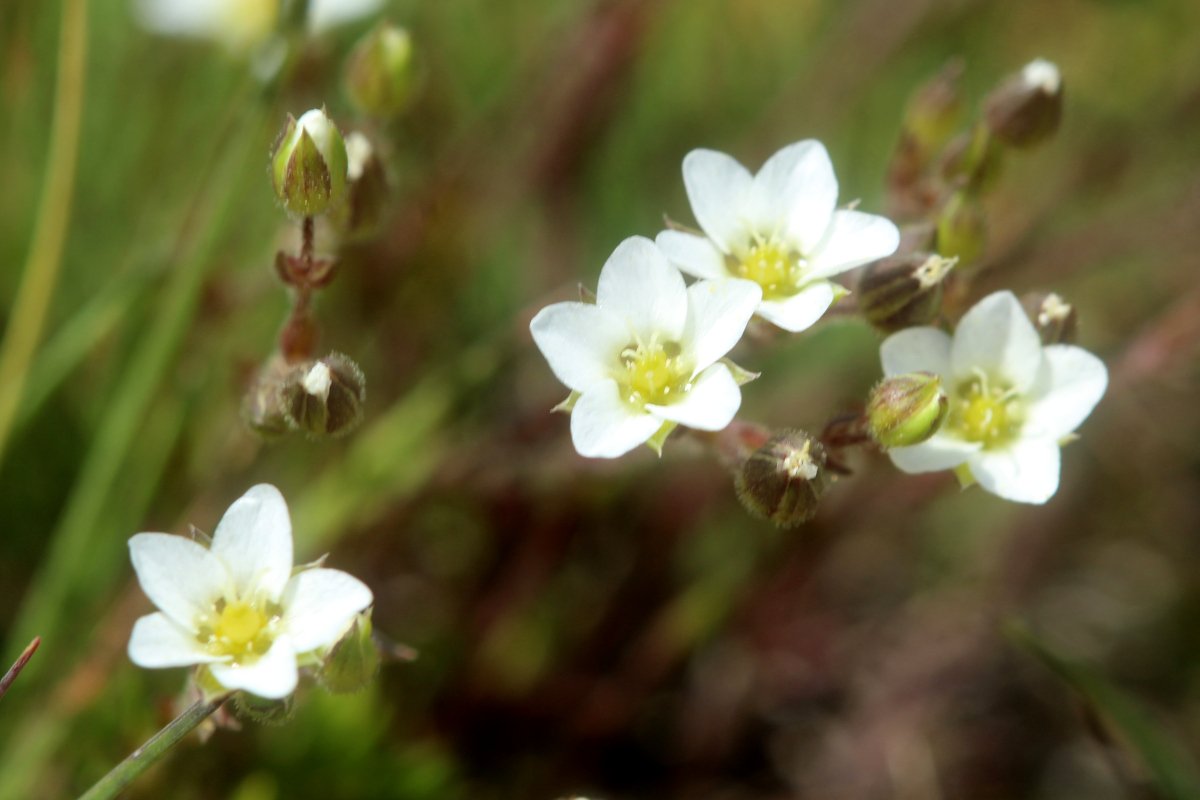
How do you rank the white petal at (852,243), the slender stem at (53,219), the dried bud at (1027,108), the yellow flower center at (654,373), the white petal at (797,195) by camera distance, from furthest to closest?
the slender stem at (53,219) < the dried bud at (1027,108) < the white petal at (797,195) < the yellow flower center at (654,373) < the white petal at (852,243)

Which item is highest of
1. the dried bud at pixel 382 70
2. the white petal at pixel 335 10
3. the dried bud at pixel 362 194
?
the white petal at pixel 335 10

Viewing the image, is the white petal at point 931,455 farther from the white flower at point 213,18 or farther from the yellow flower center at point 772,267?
the white flower at point 213,18

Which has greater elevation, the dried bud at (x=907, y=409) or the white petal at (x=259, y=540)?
the white petal at (x=259, y=540)

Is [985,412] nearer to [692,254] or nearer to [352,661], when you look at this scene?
[692,254]

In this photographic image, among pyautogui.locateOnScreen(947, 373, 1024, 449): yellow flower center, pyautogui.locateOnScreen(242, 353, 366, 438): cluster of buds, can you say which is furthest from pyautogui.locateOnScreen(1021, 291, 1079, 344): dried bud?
pyautogui.locateOnScreen(242, 353, 366, 438): cluster of buds

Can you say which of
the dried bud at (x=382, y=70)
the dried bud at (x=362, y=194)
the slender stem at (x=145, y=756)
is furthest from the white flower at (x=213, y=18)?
the slender stem at (x=145, y=756)

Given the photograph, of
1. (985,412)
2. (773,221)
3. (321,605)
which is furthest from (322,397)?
(985,412)

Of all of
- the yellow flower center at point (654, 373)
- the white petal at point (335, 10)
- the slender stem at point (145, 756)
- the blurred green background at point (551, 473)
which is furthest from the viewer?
the white petal at point (335, 10)
